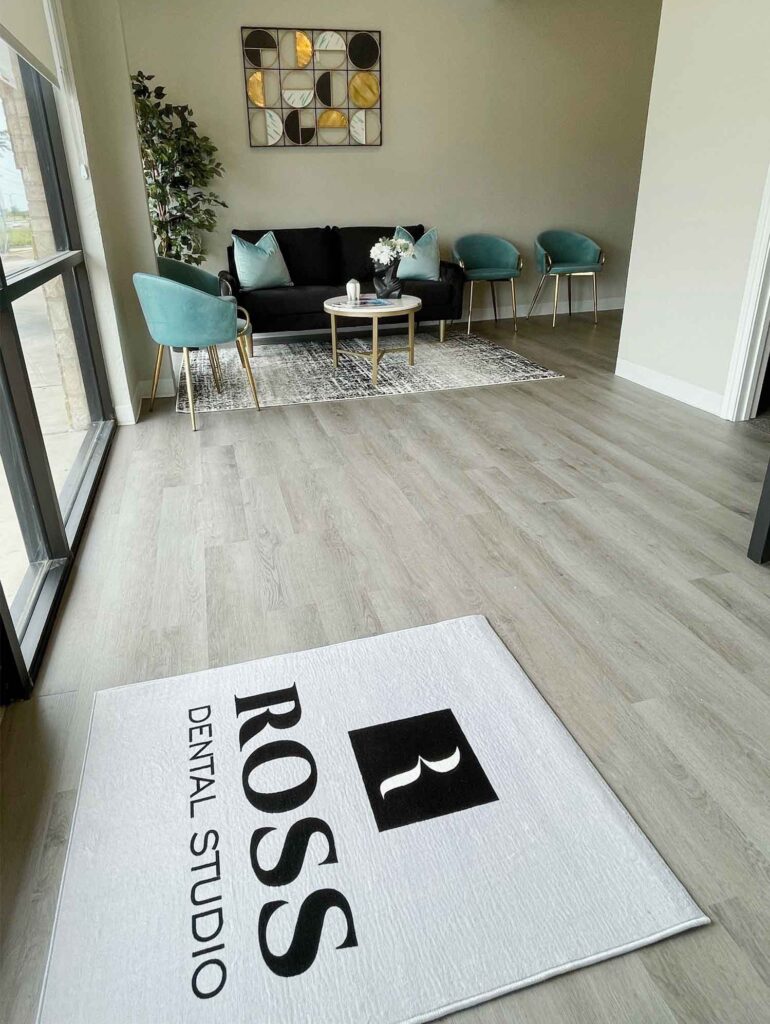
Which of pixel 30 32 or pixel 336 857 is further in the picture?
pixel 30 32

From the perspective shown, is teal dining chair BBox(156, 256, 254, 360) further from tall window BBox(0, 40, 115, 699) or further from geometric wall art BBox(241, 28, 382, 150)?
geometric wall art BBox(241, 28, 382, 150)

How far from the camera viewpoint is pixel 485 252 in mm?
6367

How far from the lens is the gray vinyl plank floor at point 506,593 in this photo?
52.5 inches

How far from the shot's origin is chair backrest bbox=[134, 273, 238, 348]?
3.67m

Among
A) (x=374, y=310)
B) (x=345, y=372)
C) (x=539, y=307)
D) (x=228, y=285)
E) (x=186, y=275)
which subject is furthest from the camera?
(x=539, y=307)

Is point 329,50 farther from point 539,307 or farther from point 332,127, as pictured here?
point 539,307

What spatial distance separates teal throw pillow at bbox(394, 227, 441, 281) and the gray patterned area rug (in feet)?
1.71

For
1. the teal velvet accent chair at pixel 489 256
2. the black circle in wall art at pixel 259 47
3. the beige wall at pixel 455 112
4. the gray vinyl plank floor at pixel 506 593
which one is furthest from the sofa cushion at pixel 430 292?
the black circle in wall art at pixel 259 47

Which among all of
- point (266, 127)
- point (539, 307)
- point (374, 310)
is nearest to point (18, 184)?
point (374, 310)

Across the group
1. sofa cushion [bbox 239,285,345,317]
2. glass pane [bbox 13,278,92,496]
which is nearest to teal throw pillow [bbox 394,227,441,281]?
sofa cushion [bbox 239,285,345,317]

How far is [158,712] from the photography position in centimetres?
183

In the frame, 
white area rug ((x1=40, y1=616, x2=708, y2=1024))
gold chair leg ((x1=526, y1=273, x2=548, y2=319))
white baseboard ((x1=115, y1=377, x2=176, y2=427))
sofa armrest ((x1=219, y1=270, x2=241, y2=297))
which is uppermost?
sofa armrest ((x1=219, y1=270, x2=241, y2=297))

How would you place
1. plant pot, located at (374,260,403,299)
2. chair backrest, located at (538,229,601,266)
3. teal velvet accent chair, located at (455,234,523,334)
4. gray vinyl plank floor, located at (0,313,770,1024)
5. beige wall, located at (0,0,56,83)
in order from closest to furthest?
1. gray vinyl plank floor, located at (0,313,770,1024)
2. beige wall, located at (0,0,56,83)
3. plant pot, located at (374,260,403,299)
4. teal velvet accent chair, located at (455,234,523,334)
5. chair backrest, located at (538,229,601,266)

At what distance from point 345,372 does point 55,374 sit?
2135 millimetres
